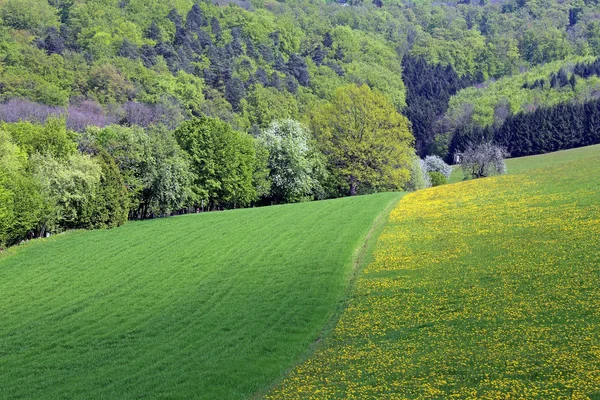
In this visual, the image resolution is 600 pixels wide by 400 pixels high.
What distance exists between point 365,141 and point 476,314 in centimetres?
6338

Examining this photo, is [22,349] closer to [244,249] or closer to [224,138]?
[244,249]

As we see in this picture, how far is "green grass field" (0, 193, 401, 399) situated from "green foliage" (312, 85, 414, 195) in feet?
88.8

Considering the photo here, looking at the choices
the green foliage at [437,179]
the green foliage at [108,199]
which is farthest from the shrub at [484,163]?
Result: the green foliage at [108,199]

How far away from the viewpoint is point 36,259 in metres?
51.9

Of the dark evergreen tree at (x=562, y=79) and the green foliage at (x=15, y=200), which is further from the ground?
the dark evergreen tree at (x=562, y=79)

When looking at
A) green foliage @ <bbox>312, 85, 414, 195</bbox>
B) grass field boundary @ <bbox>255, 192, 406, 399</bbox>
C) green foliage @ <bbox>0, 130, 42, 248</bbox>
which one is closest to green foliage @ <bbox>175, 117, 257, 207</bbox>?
green foliage @ <bbox>312, 85, 414, 195</bbox>

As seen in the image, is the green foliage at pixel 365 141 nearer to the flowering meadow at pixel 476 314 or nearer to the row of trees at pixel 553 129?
the flowering meadow at pixel 476 314

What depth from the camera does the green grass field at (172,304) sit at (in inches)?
1053

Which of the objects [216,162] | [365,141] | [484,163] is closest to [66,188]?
[216,162]

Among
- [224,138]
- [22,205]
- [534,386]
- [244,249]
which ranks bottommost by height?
[534,386]

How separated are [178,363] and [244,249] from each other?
23096 millimetres

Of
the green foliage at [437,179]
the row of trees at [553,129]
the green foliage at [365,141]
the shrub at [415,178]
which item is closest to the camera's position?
the green foliage at [365,141]

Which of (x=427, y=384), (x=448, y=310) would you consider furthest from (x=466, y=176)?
(x=427, y=384)

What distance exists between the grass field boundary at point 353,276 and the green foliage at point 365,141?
2311 centimetres
